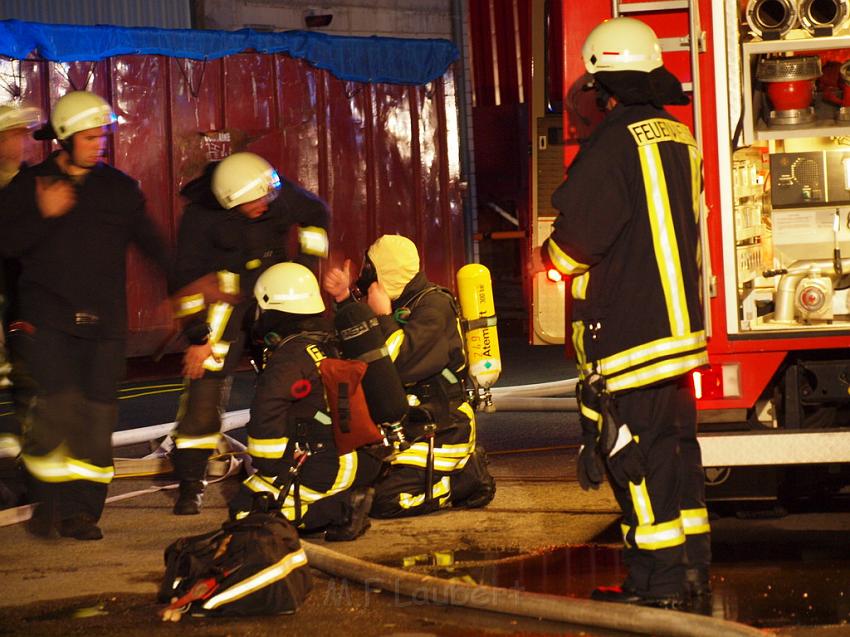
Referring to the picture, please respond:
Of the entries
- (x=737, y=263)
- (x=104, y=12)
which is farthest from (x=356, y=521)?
(x=104, y=12)

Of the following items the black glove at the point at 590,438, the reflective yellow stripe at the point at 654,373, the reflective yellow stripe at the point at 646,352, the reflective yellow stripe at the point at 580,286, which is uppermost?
the reflective yellow stripe at the point at 580,286

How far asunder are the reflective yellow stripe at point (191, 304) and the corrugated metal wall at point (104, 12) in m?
9.12

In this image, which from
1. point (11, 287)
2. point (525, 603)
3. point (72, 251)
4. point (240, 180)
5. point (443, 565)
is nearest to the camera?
point (525, 603)

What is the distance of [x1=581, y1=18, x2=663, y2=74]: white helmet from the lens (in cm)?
461

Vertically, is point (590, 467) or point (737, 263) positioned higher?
point (737, 263)

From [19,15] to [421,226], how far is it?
16.1 feet

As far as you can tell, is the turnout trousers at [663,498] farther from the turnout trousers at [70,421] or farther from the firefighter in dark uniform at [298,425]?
the turnout trousers at [70,421]

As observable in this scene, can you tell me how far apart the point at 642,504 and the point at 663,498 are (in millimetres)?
69

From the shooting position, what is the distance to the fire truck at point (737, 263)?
207 inches

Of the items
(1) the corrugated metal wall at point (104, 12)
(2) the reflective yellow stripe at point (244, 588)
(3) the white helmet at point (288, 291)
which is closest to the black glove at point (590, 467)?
(2) the reflective yellow stripe at point (244, 588)

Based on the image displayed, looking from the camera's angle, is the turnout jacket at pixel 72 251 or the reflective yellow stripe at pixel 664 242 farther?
the turnout jacket at pixel 72 251

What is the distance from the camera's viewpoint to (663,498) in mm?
4418

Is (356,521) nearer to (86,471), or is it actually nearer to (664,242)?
(86,471)

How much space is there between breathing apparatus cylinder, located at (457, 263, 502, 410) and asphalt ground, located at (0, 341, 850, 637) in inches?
22.5
